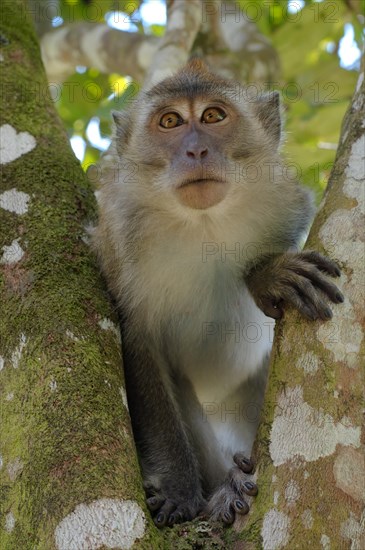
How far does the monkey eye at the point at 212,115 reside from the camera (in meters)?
3.84

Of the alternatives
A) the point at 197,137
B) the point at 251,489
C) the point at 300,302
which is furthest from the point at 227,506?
the point at 197,137

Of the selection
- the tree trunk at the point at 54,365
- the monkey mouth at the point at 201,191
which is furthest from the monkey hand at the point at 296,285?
the tree trunk at the point at 54,365

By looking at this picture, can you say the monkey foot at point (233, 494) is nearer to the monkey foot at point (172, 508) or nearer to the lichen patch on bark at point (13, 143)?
the monkey foot at point (172, 508)

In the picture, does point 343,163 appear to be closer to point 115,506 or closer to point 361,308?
point 361,308

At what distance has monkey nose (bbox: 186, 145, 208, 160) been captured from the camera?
11.6 feet

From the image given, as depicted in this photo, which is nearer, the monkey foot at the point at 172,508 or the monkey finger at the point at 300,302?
the monkey finger at the point at 300,302

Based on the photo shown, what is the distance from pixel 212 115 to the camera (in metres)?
3.87

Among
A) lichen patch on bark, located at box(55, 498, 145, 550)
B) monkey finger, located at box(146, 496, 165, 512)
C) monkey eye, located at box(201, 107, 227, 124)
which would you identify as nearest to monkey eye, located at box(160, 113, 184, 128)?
monkey eye, located at box(201, 107, 227, 124)

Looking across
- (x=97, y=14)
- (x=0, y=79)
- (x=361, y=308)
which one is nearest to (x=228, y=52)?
(x=97, y=14)

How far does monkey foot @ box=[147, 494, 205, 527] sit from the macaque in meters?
0.03

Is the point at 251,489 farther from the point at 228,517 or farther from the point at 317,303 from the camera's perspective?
the point at 317,303

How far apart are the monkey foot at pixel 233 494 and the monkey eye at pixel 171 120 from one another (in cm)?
178

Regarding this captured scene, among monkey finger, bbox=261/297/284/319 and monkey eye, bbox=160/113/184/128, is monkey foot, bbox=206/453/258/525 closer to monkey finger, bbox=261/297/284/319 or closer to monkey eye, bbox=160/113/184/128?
monkey finger, bbox=261/297/284/319

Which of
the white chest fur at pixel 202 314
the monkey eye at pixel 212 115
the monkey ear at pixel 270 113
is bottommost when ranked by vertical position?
the white chest fur at pixel 202 314
